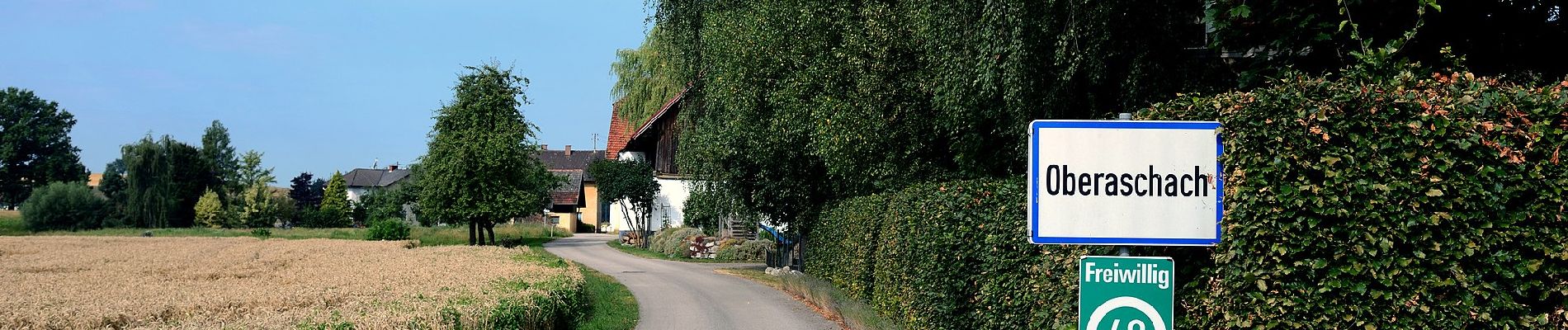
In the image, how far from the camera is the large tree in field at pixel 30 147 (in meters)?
94.9

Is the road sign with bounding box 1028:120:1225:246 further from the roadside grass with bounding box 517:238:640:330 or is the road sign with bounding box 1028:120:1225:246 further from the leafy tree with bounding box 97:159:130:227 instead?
the leafy tree with bounding box 97:159:130:227

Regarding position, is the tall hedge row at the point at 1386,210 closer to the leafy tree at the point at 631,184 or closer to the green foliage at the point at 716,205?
the green foliage at the point at 716,205

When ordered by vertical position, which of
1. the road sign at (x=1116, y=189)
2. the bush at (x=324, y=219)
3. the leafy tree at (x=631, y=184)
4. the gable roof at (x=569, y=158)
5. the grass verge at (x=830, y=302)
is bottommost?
the grass verge at (x=830, y=302)

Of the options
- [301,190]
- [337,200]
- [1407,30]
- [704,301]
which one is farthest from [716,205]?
[301,190]

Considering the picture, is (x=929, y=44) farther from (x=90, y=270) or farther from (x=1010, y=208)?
(x=90, y=270)

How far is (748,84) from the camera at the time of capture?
74.5 ft

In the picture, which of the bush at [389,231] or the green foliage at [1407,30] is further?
the bush at [389,231]

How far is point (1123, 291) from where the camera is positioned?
4.19m

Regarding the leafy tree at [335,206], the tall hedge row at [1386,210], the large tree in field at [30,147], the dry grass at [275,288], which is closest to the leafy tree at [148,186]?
the leafy tree at [335,206]

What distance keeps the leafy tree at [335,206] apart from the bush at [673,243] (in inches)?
1690

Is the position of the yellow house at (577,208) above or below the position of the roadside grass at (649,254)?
above

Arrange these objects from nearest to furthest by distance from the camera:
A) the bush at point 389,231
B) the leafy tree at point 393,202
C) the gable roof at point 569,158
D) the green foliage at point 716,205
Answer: the green foliage at point 716,205
the bush at point 389,231
the leafy tree at point 393,202
the gable roof at point 569,158

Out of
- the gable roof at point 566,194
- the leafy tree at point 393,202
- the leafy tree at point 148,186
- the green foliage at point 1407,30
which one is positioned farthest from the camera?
the gable roof at point 566,194

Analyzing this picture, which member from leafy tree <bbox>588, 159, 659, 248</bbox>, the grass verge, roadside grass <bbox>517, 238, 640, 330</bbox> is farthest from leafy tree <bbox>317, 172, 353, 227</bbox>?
the grass verge
